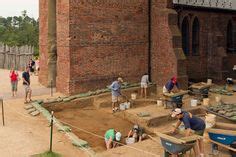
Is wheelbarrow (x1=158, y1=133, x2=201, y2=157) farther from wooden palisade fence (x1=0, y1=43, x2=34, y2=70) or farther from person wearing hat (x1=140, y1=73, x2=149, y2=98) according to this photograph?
wooden palisade fence (x1=0, y1=43, x2=34, y2=70)

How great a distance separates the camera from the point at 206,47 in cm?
2836

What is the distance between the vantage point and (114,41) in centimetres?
2167

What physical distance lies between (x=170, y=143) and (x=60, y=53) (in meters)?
11.6

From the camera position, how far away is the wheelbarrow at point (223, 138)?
11031 mm

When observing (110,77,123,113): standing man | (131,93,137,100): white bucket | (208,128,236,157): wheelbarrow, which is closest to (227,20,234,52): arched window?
(131,93,137,100): white bucket

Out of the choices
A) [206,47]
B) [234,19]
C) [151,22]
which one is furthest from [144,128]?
[234,19]

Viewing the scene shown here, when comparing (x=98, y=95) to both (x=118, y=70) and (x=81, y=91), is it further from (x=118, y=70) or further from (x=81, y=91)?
(x=118, y=70)

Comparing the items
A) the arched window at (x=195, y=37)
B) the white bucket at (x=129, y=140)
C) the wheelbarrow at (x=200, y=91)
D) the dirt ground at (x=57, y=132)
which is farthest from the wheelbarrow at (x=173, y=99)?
the arched window at (x=195, y=37)

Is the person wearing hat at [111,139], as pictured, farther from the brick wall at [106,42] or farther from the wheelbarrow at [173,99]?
the brick wall at [106,42]

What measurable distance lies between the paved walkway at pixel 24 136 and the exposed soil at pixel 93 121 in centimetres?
148

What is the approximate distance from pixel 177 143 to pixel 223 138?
1.88 m

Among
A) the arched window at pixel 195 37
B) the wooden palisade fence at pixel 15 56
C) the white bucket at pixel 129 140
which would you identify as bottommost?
the white bucket at pixel 129 140

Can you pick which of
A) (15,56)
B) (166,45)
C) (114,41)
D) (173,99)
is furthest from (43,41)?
(173,99)

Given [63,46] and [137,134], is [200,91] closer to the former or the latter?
[137,134]
